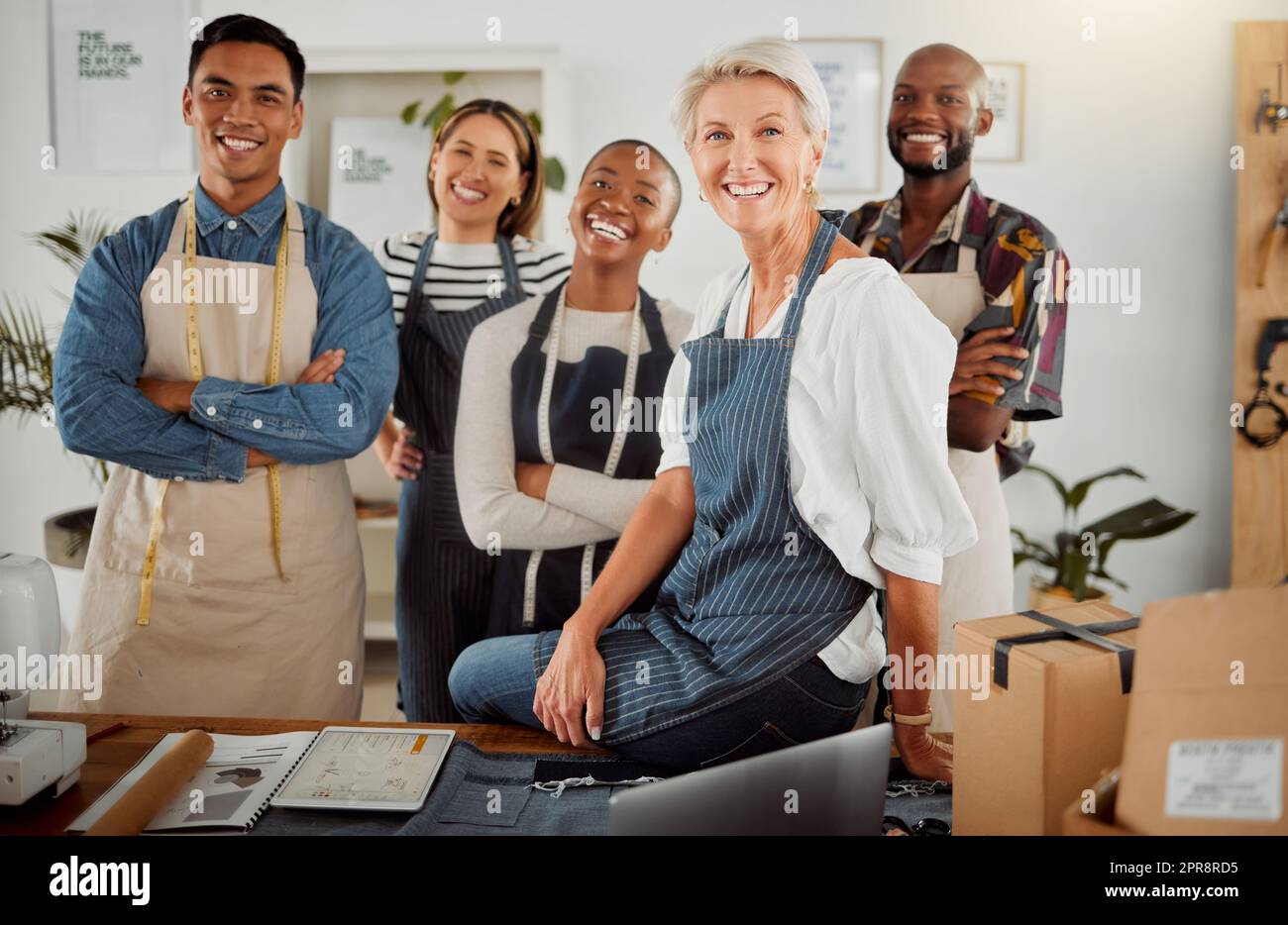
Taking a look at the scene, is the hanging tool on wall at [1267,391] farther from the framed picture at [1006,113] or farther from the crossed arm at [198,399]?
the crossed arm at [198,399]

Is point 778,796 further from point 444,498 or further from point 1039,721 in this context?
point 444,498

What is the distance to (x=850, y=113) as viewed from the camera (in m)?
3.73

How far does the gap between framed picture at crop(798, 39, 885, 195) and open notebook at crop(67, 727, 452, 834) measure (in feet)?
9.11

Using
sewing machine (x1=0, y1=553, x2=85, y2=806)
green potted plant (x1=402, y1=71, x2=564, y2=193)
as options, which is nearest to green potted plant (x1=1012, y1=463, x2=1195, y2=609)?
green potted plant (x1=402, y1=71, x2=564, y2=193)

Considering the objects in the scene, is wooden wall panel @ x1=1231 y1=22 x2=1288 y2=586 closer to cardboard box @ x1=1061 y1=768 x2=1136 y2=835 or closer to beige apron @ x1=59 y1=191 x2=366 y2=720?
cardboard box @ x1=1061 y1=768 x2=1136 y2=835

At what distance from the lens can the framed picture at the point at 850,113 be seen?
12.0ft

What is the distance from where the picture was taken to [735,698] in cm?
149

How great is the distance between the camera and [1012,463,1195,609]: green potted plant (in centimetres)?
362

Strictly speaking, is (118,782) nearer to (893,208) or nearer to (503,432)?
(503,432)

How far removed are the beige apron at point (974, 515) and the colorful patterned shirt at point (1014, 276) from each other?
0.11 ft

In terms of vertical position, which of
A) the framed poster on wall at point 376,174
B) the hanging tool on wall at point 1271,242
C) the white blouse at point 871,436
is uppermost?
the framed poster on wall at point 376,174

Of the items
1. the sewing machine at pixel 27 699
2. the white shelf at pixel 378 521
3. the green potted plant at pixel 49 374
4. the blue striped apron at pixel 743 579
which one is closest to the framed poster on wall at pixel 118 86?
the green potted plant at pixel 49 374

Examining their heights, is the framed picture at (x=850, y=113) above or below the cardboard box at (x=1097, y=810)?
above
